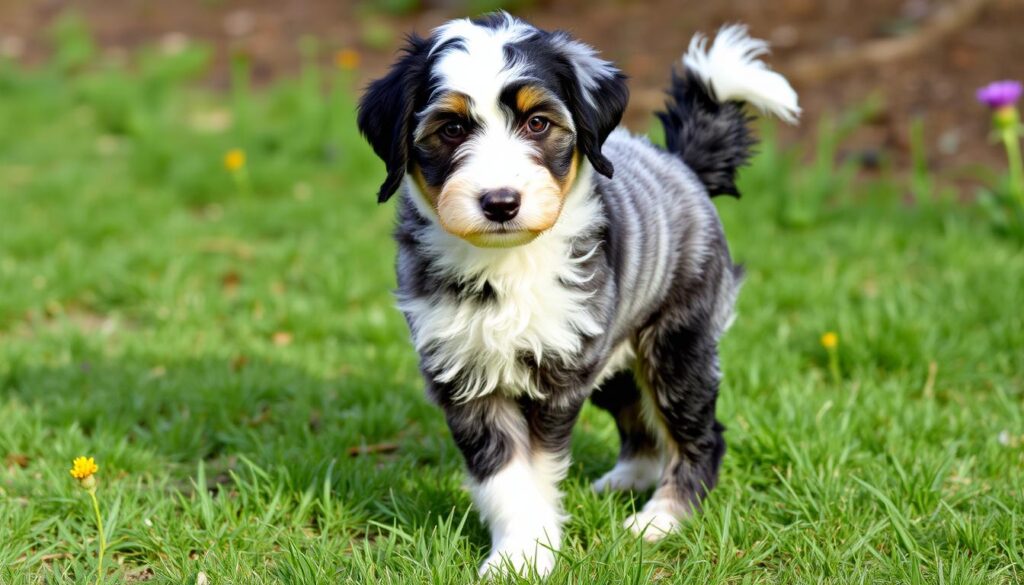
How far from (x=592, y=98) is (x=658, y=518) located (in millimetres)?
1256

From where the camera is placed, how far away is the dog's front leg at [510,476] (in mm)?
2963

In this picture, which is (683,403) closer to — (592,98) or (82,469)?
(592,98)

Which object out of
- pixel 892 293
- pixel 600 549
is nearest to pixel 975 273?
pixel 892 293

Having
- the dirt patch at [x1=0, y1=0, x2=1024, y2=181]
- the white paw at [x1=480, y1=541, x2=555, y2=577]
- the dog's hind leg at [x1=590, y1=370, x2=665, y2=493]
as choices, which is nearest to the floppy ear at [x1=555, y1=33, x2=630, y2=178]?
the dog's hind leg at [x1=590, y1=370, x2=665, y2=493]

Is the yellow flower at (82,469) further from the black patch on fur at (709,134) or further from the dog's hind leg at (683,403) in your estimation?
the black patch on fur at (709,134)

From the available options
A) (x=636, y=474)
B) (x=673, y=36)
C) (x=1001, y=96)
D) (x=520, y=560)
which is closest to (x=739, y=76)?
(x=636, y=474)

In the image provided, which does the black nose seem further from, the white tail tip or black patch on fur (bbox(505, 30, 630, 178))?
the white tail tip

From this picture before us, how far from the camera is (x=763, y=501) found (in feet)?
11.0

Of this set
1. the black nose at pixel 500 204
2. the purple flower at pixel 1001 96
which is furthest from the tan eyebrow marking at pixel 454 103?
the purple flower at pixel 1001 96

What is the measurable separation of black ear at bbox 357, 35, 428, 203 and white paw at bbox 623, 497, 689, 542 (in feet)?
3.92

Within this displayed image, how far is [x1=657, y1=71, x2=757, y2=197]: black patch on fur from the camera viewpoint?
3.57 metres

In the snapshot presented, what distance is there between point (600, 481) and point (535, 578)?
84 cm

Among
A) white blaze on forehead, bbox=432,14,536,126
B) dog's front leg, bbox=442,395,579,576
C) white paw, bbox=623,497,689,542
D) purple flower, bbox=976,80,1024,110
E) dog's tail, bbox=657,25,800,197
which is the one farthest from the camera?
purple flower, bbox=976,80,1024,110

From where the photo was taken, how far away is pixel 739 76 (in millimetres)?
3482
